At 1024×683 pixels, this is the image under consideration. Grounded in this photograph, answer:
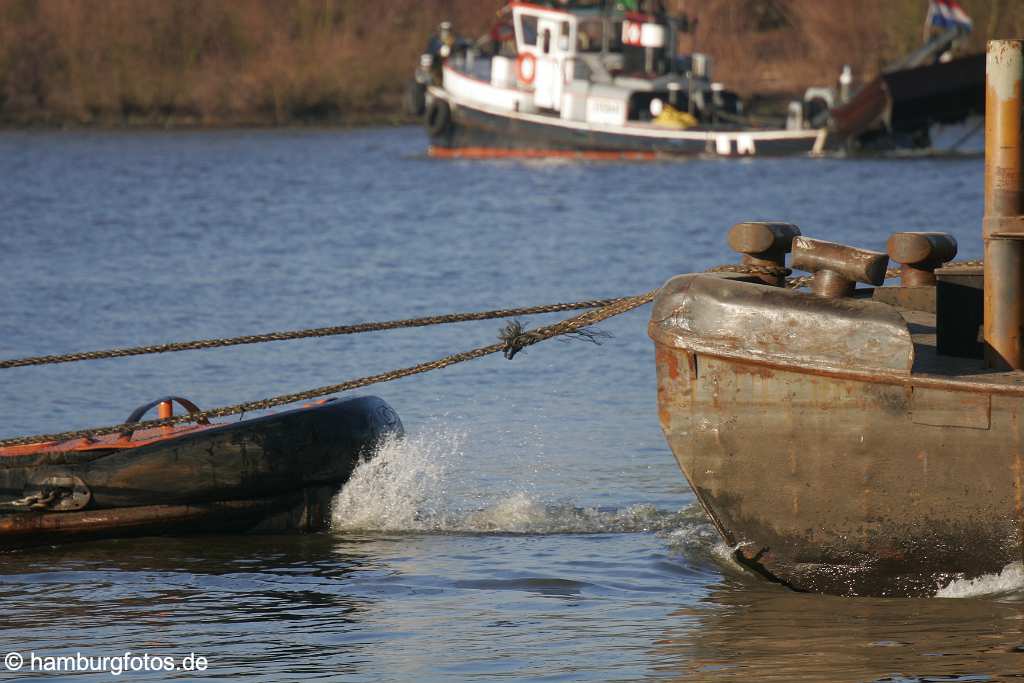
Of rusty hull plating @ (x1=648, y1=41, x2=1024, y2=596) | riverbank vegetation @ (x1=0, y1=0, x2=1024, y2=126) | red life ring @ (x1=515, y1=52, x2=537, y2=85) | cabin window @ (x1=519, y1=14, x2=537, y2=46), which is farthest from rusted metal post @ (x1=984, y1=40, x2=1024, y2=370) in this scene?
riverbank vegetation @ (x1=0, y1=0, x2=1024, y2=126)

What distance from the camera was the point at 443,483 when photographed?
9766mm

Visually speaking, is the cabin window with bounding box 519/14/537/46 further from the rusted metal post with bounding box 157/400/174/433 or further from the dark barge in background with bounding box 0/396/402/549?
the dark barge in background with bounding box 0/396/402/549

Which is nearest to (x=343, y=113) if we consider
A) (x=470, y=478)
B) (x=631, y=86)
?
(x=631, y=86)

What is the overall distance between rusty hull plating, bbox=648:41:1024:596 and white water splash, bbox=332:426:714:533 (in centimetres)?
178

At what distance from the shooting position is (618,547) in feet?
27.4

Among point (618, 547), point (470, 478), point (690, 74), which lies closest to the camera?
point (618, 547)

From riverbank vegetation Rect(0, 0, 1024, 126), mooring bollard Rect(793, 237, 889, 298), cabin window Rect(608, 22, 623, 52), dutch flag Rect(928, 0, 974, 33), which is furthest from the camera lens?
riverbank vegetation Rect(0, 0, 1024, 126)

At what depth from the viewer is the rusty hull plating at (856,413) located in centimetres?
641

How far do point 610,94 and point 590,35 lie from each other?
1.37m

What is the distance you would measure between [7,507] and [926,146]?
3285cm

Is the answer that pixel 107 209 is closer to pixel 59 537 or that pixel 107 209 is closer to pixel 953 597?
pixel 59 537

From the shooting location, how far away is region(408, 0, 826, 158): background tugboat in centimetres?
3741

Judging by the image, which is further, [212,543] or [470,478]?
[470,478]

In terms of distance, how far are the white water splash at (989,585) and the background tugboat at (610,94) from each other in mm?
30988
